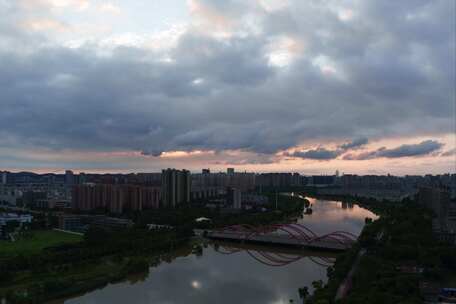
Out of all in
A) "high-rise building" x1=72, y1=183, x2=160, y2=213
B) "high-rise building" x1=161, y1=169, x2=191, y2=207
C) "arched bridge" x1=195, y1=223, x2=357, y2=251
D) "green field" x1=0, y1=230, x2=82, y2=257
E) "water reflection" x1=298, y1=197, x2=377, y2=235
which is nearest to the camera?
"green field" x1=0, y1=230, x2=82, y2=257

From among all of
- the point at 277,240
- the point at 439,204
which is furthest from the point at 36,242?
the point at 439,204

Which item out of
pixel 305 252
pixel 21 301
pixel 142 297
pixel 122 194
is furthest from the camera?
pixel 122 194

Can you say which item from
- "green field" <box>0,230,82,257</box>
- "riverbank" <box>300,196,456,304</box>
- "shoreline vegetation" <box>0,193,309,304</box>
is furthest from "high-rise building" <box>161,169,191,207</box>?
"riverbank" <box>300,196,456,304</box>

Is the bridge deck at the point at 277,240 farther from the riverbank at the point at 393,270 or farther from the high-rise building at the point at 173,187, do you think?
the high-rise building at the point at 173,187

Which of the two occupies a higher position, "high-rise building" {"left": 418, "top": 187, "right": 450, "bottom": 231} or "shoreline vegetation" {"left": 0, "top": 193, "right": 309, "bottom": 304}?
"high-rise building" {"left": 418, "top": 187, "right": 450, "bottom": 231}

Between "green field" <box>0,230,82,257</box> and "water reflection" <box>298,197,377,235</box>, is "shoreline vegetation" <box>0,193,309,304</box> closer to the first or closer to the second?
"green field" <box>0,230,82,257</box>

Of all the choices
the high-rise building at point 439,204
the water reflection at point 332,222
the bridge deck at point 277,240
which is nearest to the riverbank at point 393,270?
the bridge deck at point 277,240

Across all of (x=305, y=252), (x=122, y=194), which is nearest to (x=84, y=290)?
(x=305, y=252)

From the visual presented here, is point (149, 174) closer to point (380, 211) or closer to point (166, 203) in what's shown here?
point (166, 203)
